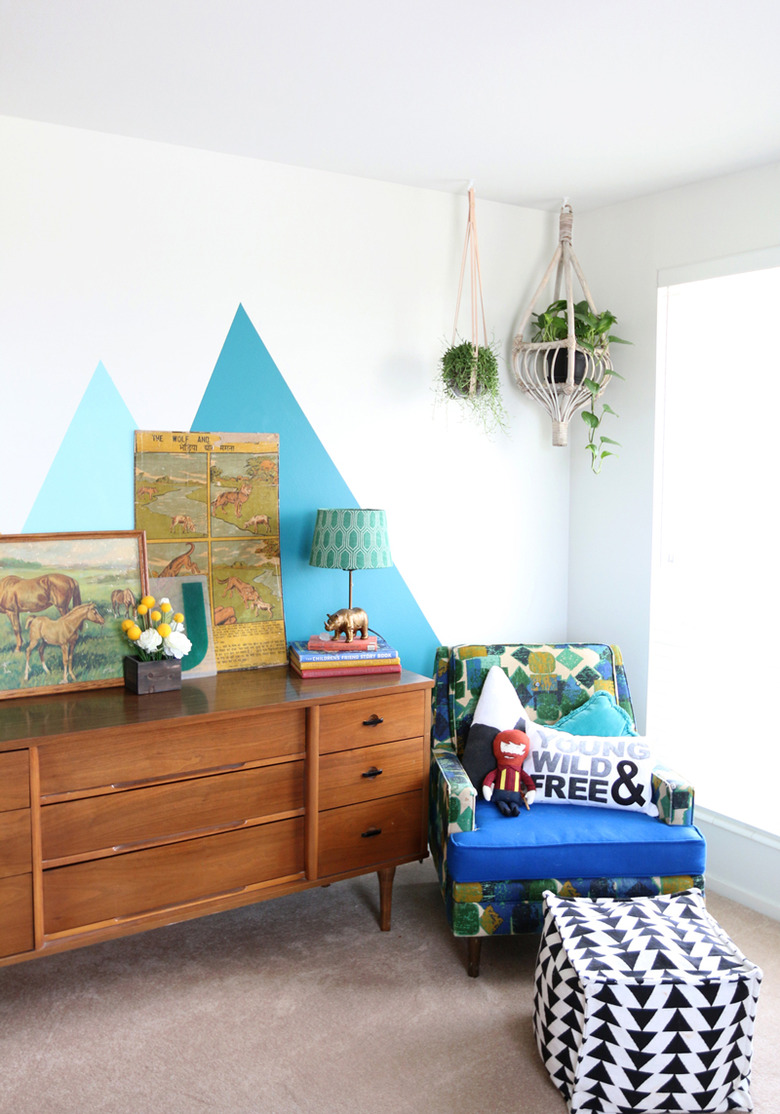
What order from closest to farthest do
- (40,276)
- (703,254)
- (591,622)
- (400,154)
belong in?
(40,276), (400,154), (703,254), (591,622)

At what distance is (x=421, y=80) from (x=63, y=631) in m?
1.87

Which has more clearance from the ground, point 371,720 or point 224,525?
point 224,525

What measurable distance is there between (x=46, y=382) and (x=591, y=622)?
2.35m

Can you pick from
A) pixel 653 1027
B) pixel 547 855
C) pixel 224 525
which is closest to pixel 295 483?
pixel 224 525

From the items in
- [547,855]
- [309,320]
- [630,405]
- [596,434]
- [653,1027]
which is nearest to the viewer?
[653,1027]

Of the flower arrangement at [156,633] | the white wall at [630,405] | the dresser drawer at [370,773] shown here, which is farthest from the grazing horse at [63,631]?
the white wall at [630,405]

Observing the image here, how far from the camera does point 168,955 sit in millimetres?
2629

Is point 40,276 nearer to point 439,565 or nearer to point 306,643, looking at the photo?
point 306,643

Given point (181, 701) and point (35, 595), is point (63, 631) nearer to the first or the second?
point (35, 595)

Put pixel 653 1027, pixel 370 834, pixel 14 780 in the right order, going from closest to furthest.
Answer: pixel 653 1027 < pixel 14 780 < pixel 370 834

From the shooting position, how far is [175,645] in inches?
103

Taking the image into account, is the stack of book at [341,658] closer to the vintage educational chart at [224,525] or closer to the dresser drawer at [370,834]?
the vintage educational chart at [224,525]

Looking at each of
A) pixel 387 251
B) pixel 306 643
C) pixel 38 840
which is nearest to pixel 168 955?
pixel 38 840

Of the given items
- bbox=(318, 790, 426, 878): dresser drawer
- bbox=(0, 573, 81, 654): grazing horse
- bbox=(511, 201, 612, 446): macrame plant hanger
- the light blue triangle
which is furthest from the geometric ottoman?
bbox=(511, 201, 612, 446): macrame plant hanger
